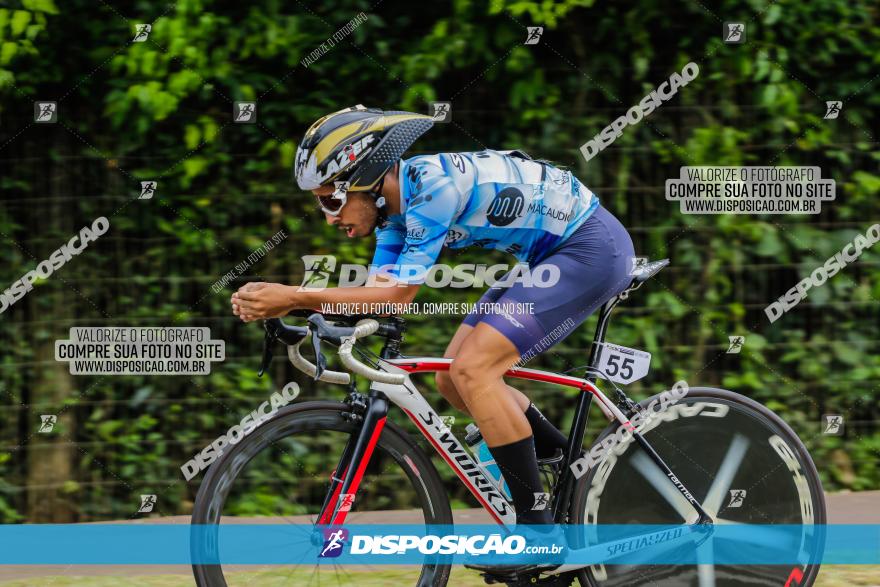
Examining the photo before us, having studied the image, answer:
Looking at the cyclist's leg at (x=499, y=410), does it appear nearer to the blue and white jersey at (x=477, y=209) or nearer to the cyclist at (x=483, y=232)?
the cyclist at (x=483, y=232)

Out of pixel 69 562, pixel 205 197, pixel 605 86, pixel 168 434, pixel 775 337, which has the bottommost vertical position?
pixel 69 562

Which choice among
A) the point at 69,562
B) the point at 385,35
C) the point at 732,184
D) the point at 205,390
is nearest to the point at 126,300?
the point at 205,390

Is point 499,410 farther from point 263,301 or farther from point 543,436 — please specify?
point 263,301

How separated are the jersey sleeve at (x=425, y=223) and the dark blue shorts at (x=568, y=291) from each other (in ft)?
1.15

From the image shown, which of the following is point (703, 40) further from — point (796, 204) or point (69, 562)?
point (69, 562)

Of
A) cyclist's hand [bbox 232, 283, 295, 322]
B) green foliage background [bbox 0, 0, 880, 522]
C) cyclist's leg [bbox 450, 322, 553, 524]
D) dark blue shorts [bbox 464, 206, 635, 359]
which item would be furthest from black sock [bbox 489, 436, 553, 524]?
green foliage background [bbox 0, 0, 880, 522]

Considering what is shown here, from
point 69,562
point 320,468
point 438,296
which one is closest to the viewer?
point 320,468

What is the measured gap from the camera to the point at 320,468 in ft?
15.8

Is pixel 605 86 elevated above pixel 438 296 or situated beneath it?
elevated above

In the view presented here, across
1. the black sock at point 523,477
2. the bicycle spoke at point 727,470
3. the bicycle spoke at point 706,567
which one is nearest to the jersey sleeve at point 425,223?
the black sock at point 523,477

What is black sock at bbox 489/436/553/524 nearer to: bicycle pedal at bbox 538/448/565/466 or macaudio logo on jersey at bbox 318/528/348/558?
bicycle pedal at bbox 538/448/565/466

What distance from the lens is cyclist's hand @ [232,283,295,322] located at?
3.86m

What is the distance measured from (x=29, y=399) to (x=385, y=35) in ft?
9.07

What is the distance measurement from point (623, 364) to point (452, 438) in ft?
2.24
